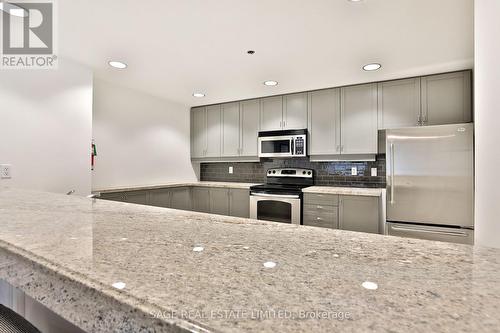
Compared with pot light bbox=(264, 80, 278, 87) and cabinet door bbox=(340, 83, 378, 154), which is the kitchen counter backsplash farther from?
pot light bbox=(264, 80, 278, 87)

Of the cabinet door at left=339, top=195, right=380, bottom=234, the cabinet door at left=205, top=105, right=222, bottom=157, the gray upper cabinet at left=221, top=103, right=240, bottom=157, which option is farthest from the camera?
the cabinet door at left=205, top=105, right=222, bottom=157

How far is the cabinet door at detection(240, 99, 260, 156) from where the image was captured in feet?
12.8

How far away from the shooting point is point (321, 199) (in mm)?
3062

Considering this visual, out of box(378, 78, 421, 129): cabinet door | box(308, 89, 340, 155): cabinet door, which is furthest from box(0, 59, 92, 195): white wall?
box(378, 78, 421, 129): cabinet door

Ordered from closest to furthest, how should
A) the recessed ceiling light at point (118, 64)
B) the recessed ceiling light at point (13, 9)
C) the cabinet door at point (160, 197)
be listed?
the recessed ceiling light at point (13, 9) < the recessed ceiling light at point (118, 64) < the cabinet door at point (160, 197)

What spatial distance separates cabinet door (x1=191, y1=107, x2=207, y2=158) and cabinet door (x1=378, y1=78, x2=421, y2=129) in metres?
2.73

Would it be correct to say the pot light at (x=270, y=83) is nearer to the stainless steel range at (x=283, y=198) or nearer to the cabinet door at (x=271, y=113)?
the cabinet door at (x=271, y=113)

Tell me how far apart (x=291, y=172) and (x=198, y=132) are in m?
1.80

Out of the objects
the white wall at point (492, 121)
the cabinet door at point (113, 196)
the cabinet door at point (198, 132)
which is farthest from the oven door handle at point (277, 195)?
the white wall at point (492, 121)

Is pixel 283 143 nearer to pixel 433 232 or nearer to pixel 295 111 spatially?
pixel 295 111

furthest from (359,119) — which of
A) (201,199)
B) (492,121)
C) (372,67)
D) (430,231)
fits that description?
(201,199)

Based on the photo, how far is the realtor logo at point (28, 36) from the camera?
1.70m

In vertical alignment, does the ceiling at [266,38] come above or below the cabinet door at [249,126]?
above

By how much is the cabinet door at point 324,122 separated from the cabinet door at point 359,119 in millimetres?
77
